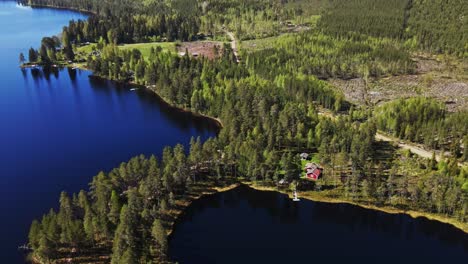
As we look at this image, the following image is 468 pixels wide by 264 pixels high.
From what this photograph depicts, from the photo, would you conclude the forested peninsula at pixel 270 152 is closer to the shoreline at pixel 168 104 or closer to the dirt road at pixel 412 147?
the dirt road at pixel 412 147

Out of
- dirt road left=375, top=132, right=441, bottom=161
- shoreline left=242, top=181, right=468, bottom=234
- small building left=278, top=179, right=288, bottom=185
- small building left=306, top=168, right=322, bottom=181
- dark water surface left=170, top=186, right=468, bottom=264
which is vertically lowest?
dark water surface left=170, top=186, right=468, bottom=264

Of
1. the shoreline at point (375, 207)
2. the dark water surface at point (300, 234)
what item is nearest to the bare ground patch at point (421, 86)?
the shoreline at point (375, 207)

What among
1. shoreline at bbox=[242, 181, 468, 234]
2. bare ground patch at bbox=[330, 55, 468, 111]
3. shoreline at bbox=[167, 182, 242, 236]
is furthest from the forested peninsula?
bare ground patch at bbox=[330, 55, 468, 111]

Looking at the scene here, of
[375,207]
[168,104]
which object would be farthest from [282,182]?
[168,104]

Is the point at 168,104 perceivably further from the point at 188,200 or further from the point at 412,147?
the point at 412,147

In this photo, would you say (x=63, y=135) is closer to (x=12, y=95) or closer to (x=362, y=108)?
(x=12, y=95)

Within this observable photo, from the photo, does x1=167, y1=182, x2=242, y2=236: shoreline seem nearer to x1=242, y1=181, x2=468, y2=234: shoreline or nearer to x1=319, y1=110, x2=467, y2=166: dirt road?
x1=242, y1=181, x2=468, y2=234: shoreline

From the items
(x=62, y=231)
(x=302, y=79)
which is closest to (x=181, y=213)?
(x=62, y=231)
